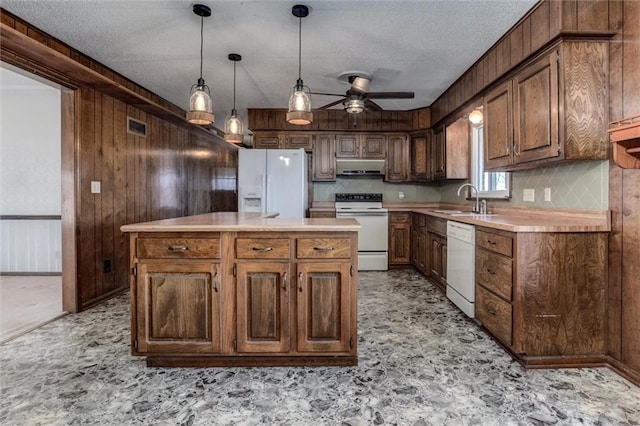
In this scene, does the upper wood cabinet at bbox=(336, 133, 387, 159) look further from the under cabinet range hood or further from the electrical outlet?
the electrical outlet

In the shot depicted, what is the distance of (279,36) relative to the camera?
281cm

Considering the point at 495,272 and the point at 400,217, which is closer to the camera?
the point at 495,272

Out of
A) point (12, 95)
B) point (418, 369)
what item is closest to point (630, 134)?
point (418, 369)

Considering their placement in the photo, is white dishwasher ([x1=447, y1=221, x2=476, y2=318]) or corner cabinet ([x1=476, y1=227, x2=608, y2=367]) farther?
white dishwasher ([x1=447, y1=221, x2=476, y2=318])

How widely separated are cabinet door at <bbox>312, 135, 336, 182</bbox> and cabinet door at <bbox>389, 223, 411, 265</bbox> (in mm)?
1217

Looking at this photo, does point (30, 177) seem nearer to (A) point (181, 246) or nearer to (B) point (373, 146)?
(A) point (181, 246)

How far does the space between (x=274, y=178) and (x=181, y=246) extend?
8.96ft

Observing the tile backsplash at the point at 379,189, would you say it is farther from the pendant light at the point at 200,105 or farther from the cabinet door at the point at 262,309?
the cabinet door at the point at 262,309

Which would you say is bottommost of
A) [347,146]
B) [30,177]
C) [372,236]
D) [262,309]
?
[262,309]

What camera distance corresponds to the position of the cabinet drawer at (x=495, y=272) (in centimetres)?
222

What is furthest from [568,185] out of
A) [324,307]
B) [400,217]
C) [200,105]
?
[200,105]

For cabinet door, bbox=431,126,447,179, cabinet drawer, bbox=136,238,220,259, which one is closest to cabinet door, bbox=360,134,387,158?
cabinet door, bbox=431,126,447,179

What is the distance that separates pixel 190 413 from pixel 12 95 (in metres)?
5.04

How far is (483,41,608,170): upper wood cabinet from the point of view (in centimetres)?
215
